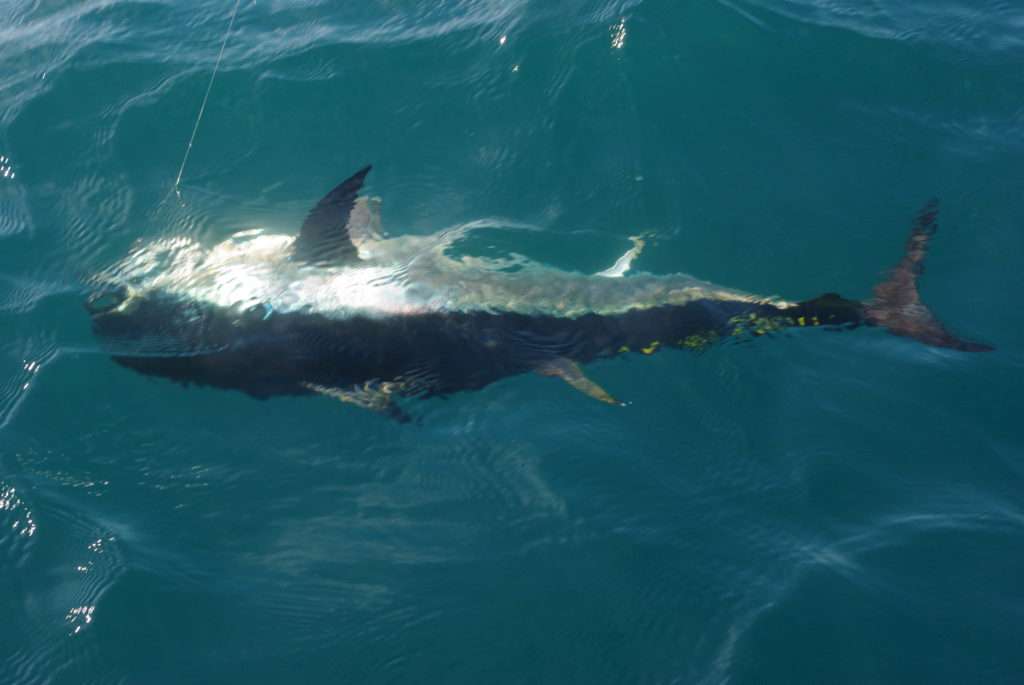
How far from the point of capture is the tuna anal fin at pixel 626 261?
677 centimetres

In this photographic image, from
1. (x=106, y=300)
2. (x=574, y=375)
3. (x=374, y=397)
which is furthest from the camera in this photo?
(x=106, y=300)

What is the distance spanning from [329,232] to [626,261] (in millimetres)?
2425

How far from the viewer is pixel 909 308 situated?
241 inches

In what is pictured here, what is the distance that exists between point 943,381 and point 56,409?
6588 millimetres

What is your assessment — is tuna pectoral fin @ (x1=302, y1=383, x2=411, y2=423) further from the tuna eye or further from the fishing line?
the fishing line

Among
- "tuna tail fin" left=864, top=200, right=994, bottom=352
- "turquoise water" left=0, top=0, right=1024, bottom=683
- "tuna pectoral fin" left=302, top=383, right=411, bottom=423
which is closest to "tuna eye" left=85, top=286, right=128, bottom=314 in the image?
"turquoise water" left=0, top=0, right=1024, bottom=683

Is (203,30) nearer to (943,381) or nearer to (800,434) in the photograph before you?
(800,434)

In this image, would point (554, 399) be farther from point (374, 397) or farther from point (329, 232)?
point (329, 232)

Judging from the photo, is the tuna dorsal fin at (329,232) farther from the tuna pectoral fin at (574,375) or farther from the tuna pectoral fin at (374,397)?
the tuna pectoral fin at (574,375)

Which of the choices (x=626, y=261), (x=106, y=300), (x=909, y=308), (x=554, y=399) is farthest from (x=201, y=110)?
(x=909, y=308)

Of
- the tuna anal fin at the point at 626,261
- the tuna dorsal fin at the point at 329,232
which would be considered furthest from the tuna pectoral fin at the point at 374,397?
the tuna anal fin at the point at 626,261

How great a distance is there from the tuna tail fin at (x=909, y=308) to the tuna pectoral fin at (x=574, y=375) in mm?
2115

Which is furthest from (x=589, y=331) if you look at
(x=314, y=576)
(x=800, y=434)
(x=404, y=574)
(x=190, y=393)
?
(x=190, y=393)

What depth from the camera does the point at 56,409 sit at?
619 cm
